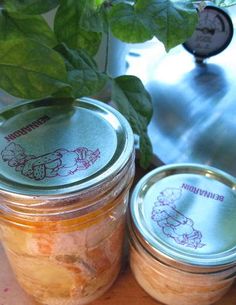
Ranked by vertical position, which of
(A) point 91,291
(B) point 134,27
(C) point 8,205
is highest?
(B) point 134,27

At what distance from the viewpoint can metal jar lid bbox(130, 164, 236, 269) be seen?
342mm

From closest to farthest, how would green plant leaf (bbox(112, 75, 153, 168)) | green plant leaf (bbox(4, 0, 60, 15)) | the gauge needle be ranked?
1. green plant leaf (bbox(4, 0, 60, 15))
2. green plant leaf (bbox(112, 75, 153, 168))
3. the gauge needle

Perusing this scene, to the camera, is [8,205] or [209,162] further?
[209,162]

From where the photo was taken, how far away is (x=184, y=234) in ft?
1.17

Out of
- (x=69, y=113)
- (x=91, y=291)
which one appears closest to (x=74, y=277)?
(x=91, y=291)

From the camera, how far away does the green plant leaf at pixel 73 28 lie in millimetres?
312

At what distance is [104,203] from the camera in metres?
0.30

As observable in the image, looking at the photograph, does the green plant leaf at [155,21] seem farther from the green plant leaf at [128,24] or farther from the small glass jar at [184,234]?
the small glass jar at [184,234]

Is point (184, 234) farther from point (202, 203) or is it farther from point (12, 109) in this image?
point (12, 109)

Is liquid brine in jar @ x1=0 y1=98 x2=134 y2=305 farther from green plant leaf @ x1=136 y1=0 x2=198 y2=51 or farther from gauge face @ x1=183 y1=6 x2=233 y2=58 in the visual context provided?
gauge face @ x1=183 y1=6 x2=233 y2=58

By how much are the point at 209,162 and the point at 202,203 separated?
0.08 meters

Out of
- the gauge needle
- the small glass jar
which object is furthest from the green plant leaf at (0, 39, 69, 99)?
the gauge needle

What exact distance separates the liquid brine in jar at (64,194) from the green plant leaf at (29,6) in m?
0.09

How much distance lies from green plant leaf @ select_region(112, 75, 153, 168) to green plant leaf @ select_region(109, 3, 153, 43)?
73 mm
